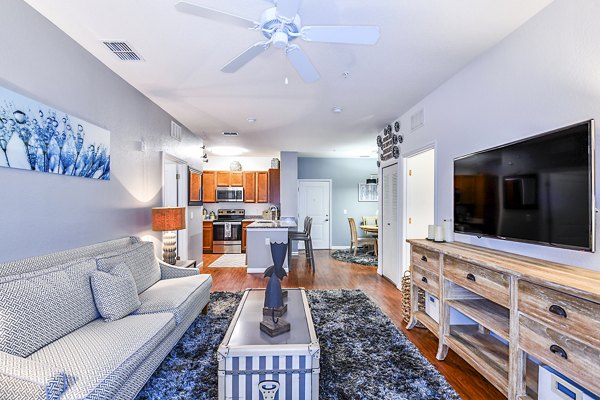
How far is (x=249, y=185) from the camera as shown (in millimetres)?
8055

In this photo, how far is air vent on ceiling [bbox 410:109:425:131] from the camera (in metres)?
3.72

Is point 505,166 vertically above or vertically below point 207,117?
below

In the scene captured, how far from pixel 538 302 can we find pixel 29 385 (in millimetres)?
2381

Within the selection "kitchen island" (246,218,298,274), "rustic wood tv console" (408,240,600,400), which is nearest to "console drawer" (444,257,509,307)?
"rustic wood tv console" (408,240,600,400)

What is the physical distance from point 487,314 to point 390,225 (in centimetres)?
287

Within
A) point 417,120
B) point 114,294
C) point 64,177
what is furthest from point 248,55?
point 417,120

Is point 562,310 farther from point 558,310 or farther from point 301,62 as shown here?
point 301,62

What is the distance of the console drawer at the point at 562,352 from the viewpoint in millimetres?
1299

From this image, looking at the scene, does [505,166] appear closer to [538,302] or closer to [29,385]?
[538,302]

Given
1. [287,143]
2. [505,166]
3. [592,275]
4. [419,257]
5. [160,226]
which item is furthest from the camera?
[287,143]

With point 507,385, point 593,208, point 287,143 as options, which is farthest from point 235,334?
point 287,143

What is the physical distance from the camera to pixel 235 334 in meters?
1.95

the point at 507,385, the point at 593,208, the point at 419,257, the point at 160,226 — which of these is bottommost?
the point at 507,385

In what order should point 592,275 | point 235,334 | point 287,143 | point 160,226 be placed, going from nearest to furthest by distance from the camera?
point 592,275, point 235,334, point 160,226, point 287,143
